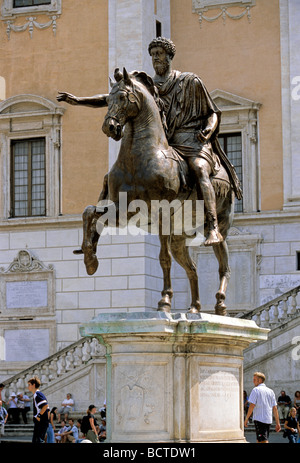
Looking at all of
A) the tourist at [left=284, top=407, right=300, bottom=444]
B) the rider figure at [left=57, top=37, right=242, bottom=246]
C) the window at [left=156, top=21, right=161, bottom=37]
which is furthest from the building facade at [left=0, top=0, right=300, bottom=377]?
the rider figure at [left=57, top=37, right=242, bottom=246]

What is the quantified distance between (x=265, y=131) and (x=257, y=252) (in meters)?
3.29

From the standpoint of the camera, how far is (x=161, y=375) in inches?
484

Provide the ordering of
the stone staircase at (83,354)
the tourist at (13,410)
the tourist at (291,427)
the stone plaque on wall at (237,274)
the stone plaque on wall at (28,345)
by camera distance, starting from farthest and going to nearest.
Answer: the stone plaque on wall at (28,345) → the stone plaque on wall at (237,274) → the tourist at (13,410) → the stone staircase at (83,354) → the tourist at (291,427)

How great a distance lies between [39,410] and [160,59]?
532 cm

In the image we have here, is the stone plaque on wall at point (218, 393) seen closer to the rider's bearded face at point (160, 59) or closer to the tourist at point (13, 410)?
the rider's bearded face at point (160, 59)

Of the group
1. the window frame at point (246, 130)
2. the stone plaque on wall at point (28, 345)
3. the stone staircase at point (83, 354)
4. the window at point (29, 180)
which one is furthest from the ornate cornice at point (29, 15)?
the stone staircase at point (83, 354)

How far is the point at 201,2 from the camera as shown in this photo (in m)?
31.2

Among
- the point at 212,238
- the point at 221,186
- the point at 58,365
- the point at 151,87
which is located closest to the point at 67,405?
the point at 58,365

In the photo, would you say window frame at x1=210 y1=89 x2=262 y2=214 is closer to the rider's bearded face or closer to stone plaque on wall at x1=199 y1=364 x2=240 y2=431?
the rider's bearded face

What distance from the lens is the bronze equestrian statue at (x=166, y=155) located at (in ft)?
42.1

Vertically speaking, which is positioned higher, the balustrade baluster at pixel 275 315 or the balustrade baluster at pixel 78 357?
the balustrade baluster at pixel 275 315

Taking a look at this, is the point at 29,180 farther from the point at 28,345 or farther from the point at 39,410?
the point at 39,410

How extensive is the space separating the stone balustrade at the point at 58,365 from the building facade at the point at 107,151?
1.56 metres
